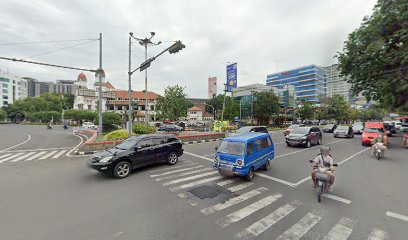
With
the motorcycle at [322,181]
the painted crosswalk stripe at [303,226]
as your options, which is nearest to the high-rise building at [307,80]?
the motorcycle at [322,181]

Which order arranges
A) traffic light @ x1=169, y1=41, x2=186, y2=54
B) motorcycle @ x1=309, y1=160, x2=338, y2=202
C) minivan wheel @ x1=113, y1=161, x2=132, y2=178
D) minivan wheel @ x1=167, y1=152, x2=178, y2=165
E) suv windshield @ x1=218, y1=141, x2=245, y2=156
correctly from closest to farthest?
motorcycle @ x1=309, y1=160, x2=338, y2=202, suv windshield @ x1=218, y1=141, x2=245, y2=156, minivan wheel @ x1=113, y1=161, x2=132, y2=178, minivan wheel @ x1=167, y1=152, x2=178, y2=165, traffic light @ x1=169, y1=41, x2=186, y2=54

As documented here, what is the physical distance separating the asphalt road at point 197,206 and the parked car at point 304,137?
6104 millimetres

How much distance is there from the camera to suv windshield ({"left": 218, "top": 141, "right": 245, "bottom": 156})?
706cm

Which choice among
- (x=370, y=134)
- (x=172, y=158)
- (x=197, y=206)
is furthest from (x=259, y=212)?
(x=370, y=134)

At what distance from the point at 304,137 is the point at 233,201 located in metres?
11.6

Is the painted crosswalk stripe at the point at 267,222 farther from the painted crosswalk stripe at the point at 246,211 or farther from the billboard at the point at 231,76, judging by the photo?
the billboard at the point at 231,76

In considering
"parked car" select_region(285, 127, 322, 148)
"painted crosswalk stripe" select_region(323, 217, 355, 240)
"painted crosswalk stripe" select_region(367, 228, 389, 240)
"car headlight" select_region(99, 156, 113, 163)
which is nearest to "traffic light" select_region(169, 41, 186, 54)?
"car headlight" select_region(99, 156, 113, 163)

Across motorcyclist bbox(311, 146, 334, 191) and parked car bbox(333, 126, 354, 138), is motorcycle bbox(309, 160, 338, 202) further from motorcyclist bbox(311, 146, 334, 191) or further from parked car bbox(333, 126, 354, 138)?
parked car bbox(333, 126, 354, 138)

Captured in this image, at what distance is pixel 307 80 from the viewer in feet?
361

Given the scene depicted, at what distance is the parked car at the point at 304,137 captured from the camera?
14589 millimetres

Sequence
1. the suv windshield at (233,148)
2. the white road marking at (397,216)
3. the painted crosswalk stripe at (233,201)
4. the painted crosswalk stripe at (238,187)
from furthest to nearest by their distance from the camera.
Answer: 1. the suv windshield at (233,148)
2. the painted crosswalk stripe at (238,187)
3. the painted crosswalk stripe at (233,201)
4. the white road marking at (397,216)

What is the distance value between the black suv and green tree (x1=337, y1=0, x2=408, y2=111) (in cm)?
1828

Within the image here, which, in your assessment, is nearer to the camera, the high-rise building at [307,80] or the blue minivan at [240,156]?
the blue minivan at [240,156]

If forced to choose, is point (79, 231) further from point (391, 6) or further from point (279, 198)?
point (391, 6)
